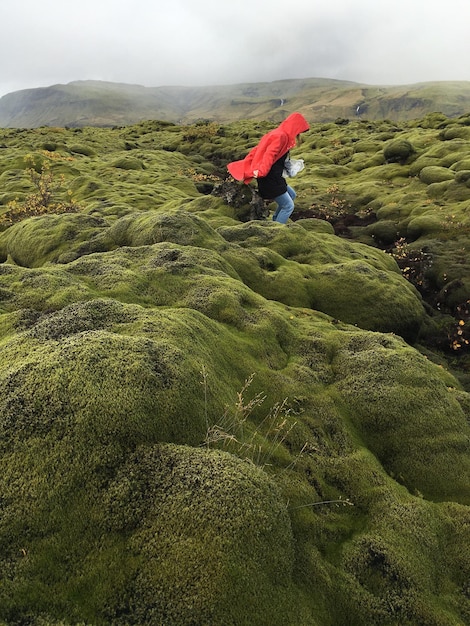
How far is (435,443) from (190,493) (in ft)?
17.0

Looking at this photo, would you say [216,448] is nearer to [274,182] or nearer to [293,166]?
Result: [274,182]

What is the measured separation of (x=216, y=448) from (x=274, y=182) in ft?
53.3

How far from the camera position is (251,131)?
78500mm

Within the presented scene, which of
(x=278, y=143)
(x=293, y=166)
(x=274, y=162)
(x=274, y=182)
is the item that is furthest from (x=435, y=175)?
(x=278, y=143)

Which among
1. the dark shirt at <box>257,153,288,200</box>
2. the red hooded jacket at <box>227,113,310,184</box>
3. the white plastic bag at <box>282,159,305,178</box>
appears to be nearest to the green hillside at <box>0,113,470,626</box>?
the red hooded jacket at <box>227,113,310,184</box>

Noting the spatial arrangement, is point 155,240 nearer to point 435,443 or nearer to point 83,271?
point 83,271

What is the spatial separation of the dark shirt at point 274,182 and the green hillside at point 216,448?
601cm

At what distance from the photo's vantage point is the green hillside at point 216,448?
4.25 m

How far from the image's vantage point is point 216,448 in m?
5.79

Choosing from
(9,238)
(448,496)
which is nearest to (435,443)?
(448,496)

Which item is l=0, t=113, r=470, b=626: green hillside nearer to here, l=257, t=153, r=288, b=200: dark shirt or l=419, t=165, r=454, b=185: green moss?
l=257, t=153, r=288, b=200: dark shirt

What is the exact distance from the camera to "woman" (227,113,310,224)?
18578 millimetres

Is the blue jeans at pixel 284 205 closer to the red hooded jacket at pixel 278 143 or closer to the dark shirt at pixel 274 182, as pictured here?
the dark shirt at pixel 274 182

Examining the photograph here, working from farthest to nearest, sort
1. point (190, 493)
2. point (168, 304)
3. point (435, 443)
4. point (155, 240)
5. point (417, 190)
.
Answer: point (417, 190)
point (155, 240)
point (168, 304)
point (435, 443)
point (190, 493)
